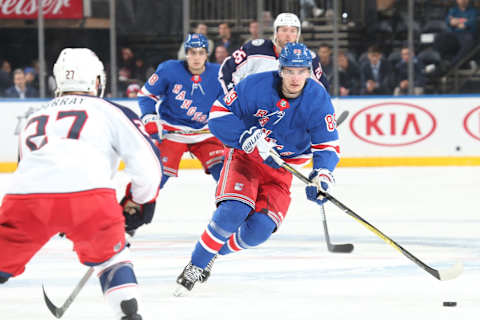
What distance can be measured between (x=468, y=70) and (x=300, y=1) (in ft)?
5.70

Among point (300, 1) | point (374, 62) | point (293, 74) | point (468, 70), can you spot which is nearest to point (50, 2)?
point (300, 1)

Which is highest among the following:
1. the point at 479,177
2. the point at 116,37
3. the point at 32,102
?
the point at 116,37

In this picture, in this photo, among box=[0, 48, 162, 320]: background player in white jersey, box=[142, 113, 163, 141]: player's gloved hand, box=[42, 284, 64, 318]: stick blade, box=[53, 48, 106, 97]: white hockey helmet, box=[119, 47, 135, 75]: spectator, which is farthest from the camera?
box=[119, 47, 135, 75]: spectator

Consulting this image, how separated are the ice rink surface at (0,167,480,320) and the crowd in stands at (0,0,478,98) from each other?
2.46 m

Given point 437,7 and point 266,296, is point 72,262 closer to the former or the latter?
point 266,296

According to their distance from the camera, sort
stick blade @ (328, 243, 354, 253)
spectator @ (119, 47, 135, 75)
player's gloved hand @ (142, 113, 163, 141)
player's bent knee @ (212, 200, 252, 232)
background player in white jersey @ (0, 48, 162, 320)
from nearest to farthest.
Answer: background player in white jersey @ (0, 48, 162, 320) < player's bent knee @ (212, 200, 252, 232) < stick blade @ (328, 243, 354, 253) < player's gloved hand @ (142, 113, 163, 141) < spectator @ (119, 47, 135, 75)

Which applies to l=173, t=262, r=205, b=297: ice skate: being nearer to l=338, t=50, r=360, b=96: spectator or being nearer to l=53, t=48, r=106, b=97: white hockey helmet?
l=53, t=48, r=106, b=97: white hockey helmet

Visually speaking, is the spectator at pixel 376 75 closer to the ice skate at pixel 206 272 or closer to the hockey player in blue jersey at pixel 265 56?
the hockey player in blue jersey at pixel 265 56

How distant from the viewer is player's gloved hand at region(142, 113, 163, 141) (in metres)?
5.50

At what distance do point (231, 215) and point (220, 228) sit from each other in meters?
0.07

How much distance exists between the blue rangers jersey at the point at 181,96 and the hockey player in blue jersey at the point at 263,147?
1.58 m

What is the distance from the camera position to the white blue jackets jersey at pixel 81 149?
2.55m

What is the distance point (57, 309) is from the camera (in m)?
3.24

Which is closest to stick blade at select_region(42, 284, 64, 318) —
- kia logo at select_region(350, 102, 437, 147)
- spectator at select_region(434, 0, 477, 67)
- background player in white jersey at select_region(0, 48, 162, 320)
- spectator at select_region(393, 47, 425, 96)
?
background player in white jersey at select_region(0, 48, 162, 320)
